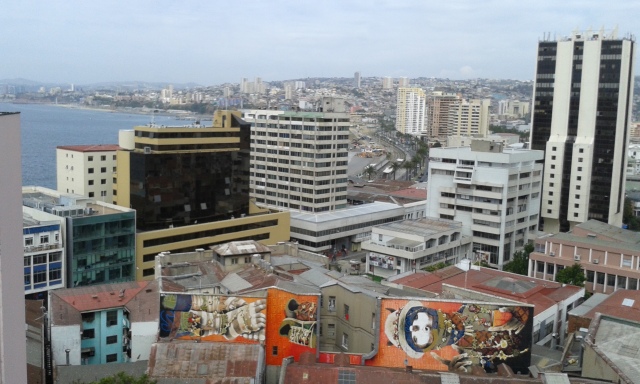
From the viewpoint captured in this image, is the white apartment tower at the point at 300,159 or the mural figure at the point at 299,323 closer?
the mural figure at the point at 299,323

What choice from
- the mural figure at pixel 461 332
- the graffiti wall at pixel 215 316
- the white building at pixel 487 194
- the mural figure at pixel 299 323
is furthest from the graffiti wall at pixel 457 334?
the white building at pixel 487 194

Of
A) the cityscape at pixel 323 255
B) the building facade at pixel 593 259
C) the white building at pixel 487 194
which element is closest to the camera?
the cityscape at pixel 323 255

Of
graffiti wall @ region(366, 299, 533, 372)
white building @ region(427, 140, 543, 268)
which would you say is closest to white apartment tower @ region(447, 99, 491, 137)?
white building @ region(427, 140, 543, 268)

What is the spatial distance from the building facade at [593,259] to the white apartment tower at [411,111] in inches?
4570

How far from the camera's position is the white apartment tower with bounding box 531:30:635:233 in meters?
44.3

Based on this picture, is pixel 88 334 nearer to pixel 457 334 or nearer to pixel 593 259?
pixel 457 334

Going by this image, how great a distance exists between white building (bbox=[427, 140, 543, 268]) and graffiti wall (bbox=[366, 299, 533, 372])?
21.0 metres

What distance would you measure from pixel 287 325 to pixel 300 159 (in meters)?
27.2

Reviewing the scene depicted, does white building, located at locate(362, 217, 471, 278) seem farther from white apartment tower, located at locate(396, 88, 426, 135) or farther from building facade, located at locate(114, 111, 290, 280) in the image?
white apartment tower, located at locate(396, 88, 426, 135)

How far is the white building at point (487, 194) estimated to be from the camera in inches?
1457

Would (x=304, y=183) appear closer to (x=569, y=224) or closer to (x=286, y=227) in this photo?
(x=286, y=227)

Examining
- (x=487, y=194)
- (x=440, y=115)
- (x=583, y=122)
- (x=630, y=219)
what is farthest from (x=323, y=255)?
(x=440, y=115)

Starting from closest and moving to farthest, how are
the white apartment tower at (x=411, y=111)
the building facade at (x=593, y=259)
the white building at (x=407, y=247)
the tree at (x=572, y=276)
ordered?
the tree at (x=572, y=276) < the building facade at (x=593, y=259) < the white building at (x=407, y=247) < the white apartment tower at (x=411, y=111)

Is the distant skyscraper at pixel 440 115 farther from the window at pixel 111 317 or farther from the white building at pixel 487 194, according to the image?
the window at pixel 111 317
